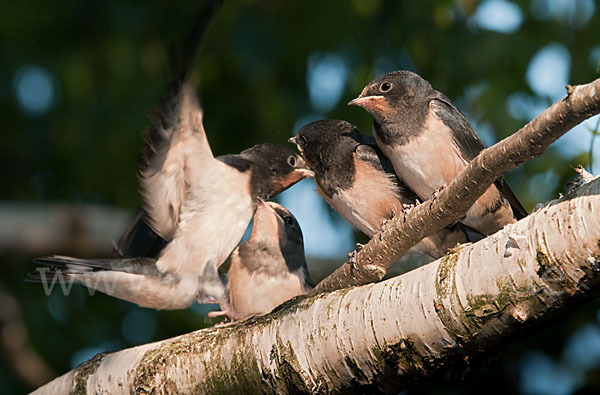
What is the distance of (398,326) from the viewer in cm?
264

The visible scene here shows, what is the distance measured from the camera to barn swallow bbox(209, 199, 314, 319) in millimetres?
4738

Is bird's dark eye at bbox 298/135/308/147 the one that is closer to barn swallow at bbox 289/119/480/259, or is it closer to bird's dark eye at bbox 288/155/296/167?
barn swallow at bbox 289/119/480/259

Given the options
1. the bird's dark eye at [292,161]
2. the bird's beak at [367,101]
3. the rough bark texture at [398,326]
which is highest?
the bird's beak at [367,101]

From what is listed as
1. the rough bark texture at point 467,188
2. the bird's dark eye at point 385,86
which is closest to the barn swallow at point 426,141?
the bird's dark eye at point 385,86

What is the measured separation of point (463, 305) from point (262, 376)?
940 millimetres

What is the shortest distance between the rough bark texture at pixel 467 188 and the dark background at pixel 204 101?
1586 mm

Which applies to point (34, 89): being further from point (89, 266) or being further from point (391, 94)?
point (391, 94)

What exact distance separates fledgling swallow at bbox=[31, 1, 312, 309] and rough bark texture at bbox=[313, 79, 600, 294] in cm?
138

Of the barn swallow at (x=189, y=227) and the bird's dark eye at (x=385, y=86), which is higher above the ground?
the bird's dark eye at (x=385, y=86)

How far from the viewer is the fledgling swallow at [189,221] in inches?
175

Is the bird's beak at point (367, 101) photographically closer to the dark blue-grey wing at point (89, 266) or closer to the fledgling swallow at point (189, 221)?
the fledgling swallow at point (189, 221)

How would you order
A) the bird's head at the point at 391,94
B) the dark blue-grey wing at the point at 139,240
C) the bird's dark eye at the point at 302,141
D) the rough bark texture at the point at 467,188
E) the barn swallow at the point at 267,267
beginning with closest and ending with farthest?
1. the rough bark texture at the point at 467,188
2. the bird's head at the point at 391,94
3. the bird's dark eye at the point at 302,141
4. the barn swallow at the point at 267,267
5. the dark blue-grey wing at the point at 139,240

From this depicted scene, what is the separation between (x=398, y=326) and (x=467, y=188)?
0.55m

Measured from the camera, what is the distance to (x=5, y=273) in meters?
7.50
